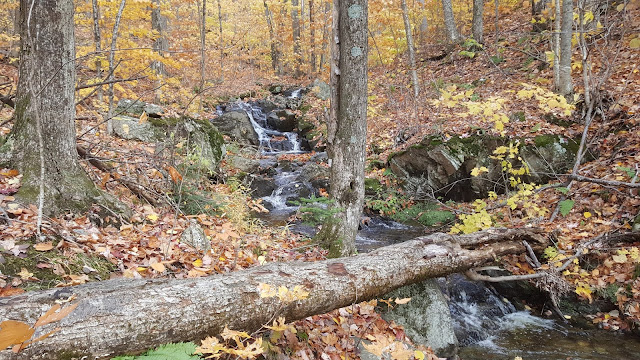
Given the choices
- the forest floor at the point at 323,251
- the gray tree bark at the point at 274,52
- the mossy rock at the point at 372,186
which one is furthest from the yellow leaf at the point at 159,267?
the gray tree bark at the point at 274,52

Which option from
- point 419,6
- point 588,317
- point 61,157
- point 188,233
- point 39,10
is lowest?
point 588,317

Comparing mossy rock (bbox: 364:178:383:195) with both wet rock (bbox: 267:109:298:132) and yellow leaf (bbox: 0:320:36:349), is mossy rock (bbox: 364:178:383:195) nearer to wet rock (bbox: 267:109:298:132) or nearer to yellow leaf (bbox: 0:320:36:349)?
wet rock (bbox: 267:109:298:132)

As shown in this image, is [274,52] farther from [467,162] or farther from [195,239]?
[195,239]

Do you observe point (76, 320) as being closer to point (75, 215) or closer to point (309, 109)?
point (75, 215)

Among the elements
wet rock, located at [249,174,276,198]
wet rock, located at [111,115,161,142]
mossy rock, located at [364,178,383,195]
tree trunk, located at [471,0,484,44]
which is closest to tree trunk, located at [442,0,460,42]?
tree trunk, located at [471,0,484,44]

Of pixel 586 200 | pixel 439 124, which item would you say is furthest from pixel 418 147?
pixel 586 200

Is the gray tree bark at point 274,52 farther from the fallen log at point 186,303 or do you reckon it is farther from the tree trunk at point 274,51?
the fallen log at point 186,303

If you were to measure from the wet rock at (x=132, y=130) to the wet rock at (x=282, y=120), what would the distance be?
26.8 feet

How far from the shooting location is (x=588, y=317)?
4961 mm

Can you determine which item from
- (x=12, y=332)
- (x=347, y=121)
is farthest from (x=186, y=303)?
(x=347, y=121)

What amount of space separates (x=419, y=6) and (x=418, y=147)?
1181 cm

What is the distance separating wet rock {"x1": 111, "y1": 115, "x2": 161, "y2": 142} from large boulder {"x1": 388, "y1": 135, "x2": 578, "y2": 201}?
6.85m

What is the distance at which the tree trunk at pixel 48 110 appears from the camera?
3.76m

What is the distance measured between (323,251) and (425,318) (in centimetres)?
168
